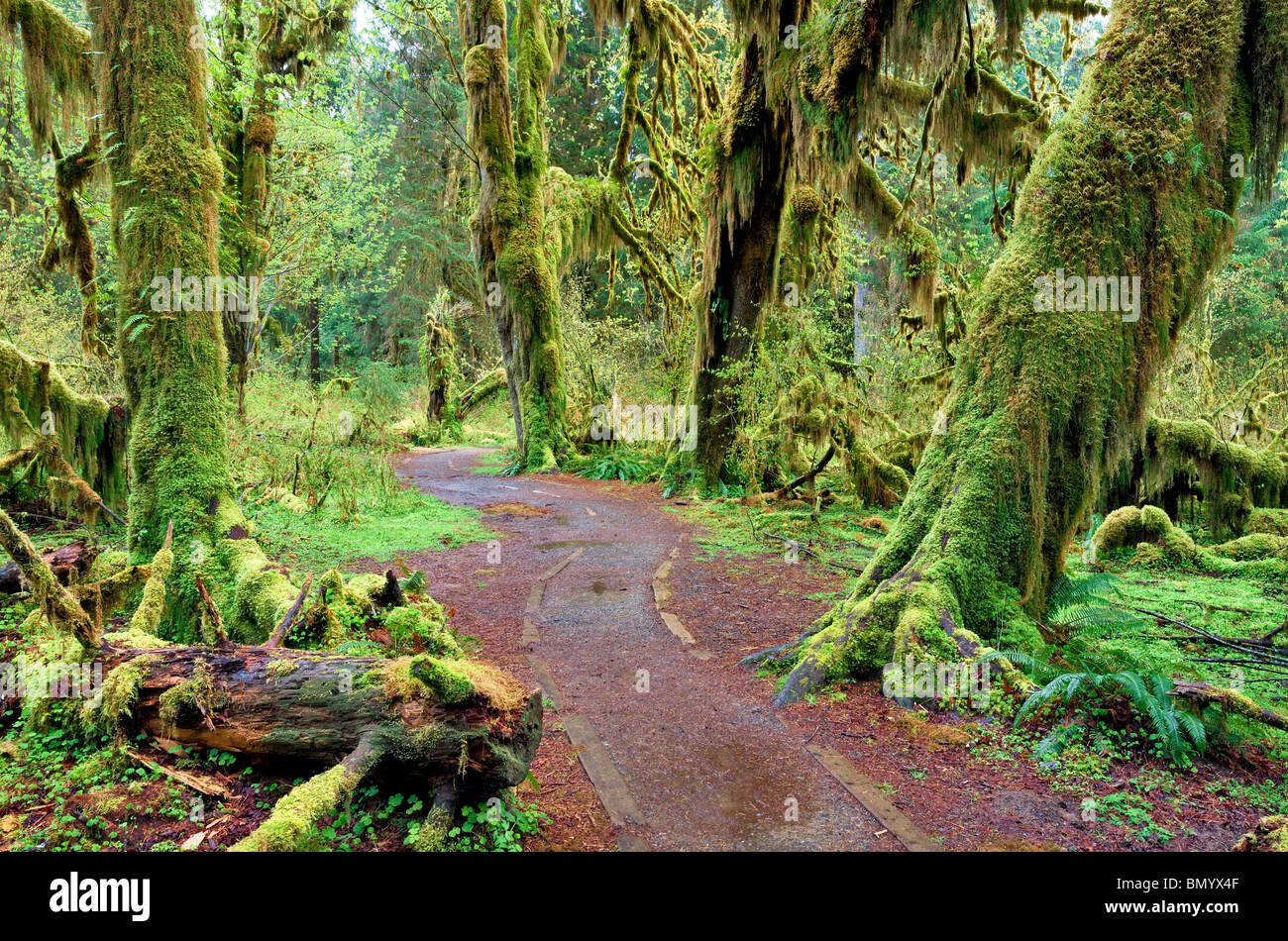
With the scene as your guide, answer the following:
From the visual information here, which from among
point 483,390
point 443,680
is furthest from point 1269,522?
point 483,390

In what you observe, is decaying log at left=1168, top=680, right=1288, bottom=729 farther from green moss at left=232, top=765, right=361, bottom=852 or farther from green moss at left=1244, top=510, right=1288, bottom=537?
green moss at left=1244, top=510, right=1288, bottom=537

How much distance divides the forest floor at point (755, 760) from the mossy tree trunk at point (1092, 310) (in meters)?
0.79

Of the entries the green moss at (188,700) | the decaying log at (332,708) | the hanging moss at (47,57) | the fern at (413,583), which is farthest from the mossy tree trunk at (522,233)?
the green moss at (188,700)

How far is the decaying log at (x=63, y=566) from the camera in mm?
6133

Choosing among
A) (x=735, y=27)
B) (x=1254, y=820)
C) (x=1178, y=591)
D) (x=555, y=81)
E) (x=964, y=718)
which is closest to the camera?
(x=1254, y=820)

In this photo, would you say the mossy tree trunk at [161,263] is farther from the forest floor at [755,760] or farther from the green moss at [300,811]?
the green moss at [300,811]

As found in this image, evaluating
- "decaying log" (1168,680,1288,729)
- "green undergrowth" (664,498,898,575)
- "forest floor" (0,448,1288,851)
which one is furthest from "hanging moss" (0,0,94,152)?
"decaying log" (1168,680,1288,729)

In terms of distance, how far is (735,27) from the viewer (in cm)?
1271

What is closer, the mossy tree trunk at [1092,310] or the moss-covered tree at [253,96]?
the mossy tree trunk at [1092,310]

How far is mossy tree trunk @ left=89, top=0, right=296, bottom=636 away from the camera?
595cm

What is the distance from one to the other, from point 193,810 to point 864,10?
9096mm
